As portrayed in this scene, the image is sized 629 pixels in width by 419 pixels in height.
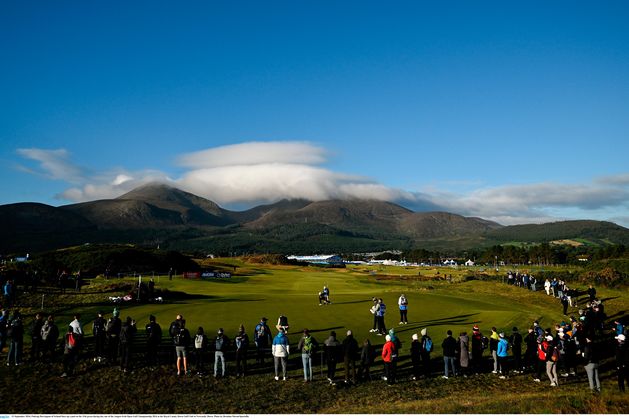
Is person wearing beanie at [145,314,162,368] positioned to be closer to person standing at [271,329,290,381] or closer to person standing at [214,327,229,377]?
person standing at [214,327,229,377]

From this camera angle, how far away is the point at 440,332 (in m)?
27.2

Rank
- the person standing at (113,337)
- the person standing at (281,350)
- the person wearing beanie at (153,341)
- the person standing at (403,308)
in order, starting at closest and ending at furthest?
the person standing at (281,350) < the person wearing beanie at (153,341) < the person standing at (113,337) < the person standing at (403,308)

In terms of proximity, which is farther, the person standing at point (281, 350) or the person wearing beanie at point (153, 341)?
the person wearing beanie at point (153, 341)

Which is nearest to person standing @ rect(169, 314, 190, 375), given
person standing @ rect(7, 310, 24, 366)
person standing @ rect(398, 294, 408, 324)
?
person standing @ rect(7, 310, 24, 366)

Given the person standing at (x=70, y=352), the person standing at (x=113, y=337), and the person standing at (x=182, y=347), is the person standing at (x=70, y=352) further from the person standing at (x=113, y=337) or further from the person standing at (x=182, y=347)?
the person standing at (x=182, y=347)

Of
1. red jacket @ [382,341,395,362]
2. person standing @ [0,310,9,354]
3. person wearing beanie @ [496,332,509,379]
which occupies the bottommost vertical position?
person wearing beanie @ [496,332,509,379]

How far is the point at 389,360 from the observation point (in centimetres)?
1881

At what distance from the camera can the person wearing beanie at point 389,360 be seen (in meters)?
18.6

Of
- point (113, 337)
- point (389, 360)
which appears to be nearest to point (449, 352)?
point (389, 360)

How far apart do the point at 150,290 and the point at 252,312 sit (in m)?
12.5

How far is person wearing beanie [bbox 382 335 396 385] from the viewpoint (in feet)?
61.1

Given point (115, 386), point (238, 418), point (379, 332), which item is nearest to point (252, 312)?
point (379, 332)

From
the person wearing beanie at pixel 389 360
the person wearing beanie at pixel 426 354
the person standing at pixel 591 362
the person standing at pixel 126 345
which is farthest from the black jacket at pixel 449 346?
the person standing at pixel 126 345

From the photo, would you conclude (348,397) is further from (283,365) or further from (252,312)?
(252,312)
